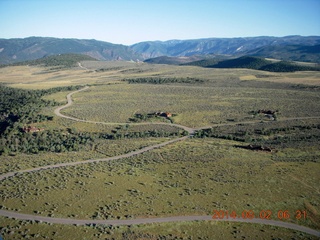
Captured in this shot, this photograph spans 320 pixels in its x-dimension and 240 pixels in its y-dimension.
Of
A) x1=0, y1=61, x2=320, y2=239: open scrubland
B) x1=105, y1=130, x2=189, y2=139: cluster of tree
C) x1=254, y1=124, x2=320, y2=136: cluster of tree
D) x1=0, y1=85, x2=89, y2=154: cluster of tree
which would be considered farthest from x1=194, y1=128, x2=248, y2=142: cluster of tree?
x1=0, y1=85, x2=89, y2=154: cluster of tree

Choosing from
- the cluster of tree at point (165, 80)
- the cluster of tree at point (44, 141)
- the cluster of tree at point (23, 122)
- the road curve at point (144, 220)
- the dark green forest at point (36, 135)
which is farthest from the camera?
the cluster of tree at point (165, 80)

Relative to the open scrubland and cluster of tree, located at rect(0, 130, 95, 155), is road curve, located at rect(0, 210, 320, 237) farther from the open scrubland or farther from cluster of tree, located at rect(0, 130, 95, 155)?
cluster of tree, located at rect(0, 130, 95, 155)

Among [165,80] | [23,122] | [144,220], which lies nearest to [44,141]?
[23,122]

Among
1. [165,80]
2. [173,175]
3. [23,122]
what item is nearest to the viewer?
[173,175]

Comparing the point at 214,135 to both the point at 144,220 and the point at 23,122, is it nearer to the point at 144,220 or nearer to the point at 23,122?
the point at 144,220

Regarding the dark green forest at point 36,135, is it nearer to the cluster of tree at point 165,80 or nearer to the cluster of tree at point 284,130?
the cluster of tree at point 284,130

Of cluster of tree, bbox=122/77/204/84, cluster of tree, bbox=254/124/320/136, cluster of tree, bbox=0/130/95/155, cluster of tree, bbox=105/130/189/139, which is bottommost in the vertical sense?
A: cluster of tree, bbox=254/124/320/136

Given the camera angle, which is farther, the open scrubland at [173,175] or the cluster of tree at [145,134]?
the cluster of tree at [145,134]

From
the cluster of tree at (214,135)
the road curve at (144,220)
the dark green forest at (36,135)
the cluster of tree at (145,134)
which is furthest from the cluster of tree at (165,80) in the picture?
the road curve at (144,220)
